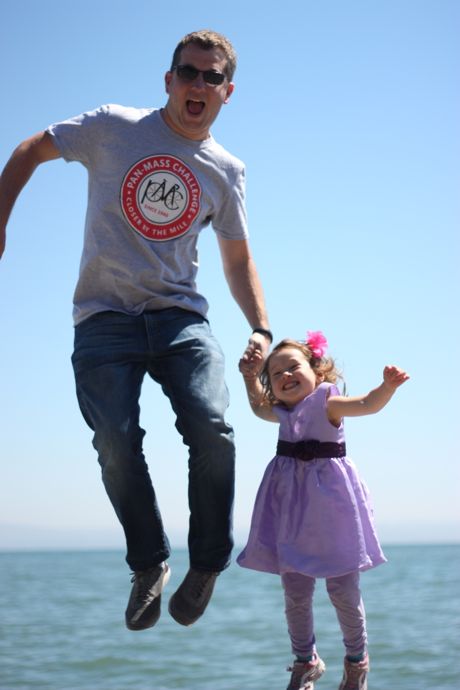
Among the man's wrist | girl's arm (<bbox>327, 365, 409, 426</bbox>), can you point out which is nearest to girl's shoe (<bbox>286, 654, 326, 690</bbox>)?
girl's arm (<bbox>327, 365, 409, 426</bbox>)

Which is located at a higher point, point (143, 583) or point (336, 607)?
point (143, 583)

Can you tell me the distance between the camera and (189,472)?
16.6 ft

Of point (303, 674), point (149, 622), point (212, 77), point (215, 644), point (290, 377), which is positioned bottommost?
point (215, 644)

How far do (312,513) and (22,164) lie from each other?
213cm

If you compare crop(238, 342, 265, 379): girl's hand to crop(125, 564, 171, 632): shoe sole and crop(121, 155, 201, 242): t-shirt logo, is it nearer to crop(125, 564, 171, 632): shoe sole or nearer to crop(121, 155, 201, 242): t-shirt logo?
crop(121, 155, 201, 242): t-shirt logo

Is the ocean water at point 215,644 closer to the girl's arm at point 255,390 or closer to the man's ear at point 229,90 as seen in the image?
the girl's arm at point 255,390

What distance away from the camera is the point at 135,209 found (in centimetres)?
507

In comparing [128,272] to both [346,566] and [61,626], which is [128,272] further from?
[61,626]

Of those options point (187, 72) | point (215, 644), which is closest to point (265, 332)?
point (187, 72)

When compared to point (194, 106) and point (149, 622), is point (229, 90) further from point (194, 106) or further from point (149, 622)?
point (149, 622)

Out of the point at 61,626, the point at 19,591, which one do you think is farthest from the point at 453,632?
the point at 19,591

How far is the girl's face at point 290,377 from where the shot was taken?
5359mm

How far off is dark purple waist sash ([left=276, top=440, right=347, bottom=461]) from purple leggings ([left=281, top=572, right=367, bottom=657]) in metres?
0.57

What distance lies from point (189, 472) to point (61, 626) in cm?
2861
